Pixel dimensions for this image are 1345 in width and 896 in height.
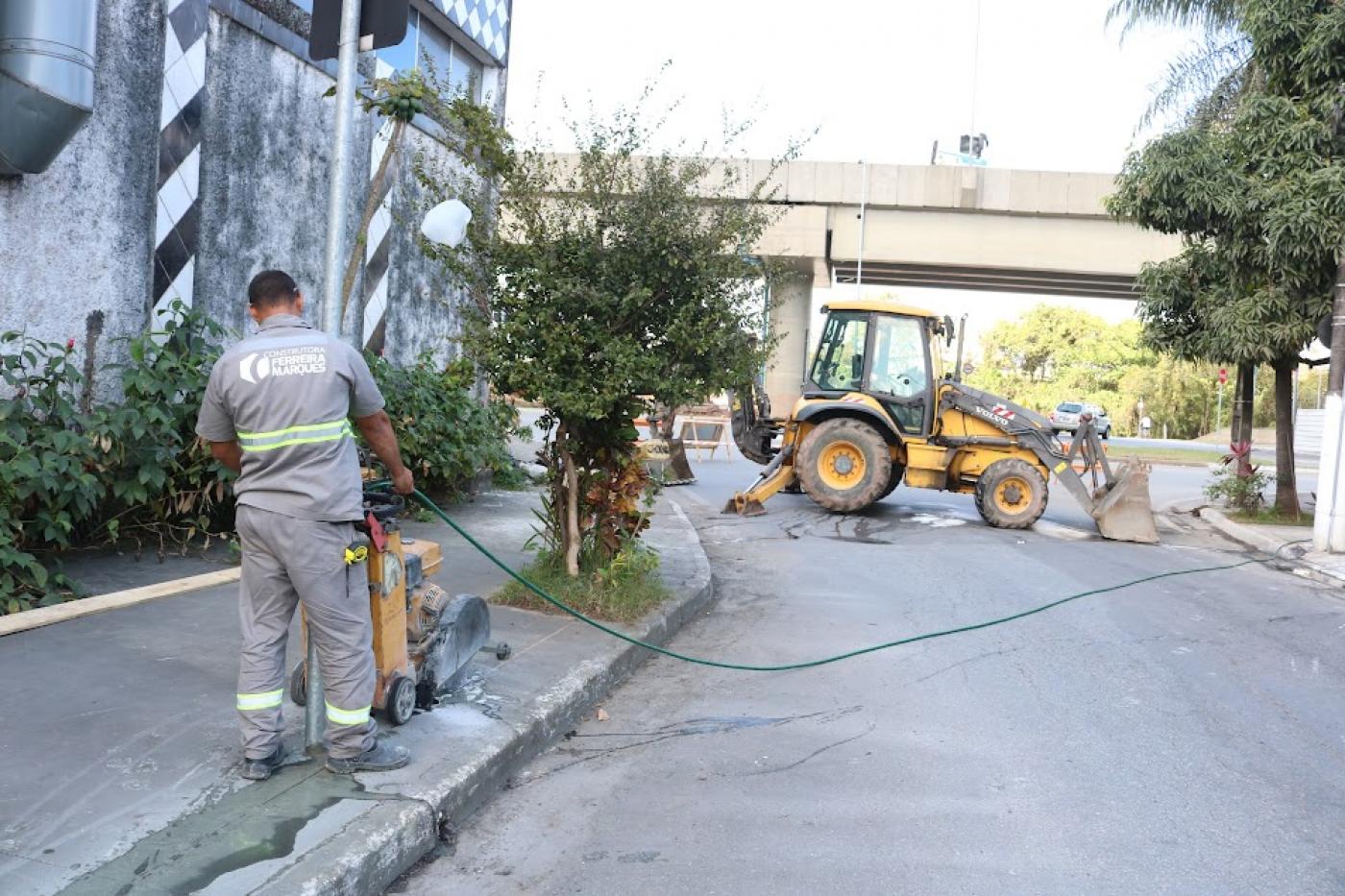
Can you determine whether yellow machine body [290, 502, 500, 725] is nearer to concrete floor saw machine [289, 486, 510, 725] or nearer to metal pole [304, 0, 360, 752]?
concrete floor saw machine [289, 486, 510, 725]

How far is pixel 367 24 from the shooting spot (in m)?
4.85

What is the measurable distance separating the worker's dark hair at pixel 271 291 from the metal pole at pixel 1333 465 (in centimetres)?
1161

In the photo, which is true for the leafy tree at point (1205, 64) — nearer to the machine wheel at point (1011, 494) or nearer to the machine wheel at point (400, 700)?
the machine wheel at point (1011, 494)

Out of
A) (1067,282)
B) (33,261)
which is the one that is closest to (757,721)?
(33,261)

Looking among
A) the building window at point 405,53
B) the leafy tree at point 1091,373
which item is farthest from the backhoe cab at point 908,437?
the leafy tree at point 1091,373

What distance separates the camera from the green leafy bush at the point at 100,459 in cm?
A: 597

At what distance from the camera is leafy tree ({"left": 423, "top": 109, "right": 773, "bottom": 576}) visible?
22.8ft

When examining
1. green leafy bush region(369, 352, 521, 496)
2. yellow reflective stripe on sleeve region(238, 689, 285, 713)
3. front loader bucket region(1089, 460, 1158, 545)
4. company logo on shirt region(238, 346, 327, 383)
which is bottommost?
yellow reflective stripe on sleeve region(238, 689, 285, 713)

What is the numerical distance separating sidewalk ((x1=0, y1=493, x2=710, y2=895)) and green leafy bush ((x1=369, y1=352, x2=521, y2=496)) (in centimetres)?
358

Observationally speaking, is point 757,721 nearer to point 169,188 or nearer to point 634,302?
point 634,302

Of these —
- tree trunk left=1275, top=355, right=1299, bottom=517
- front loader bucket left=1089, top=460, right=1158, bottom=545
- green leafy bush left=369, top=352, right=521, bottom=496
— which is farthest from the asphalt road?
tree trunk left=1275, top=355, right=1299, bottom=517

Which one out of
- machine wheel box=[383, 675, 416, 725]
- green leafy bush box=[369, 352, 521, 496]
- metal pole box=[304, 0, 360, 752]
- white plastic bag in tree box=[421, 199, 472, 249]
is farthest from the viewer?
green leafy bush box=[369, 352, 521, 496]

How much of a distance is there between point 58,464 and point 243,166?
3227 millimetres

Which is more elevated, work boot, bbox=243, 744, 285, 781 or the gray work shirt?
the gray work shirt
